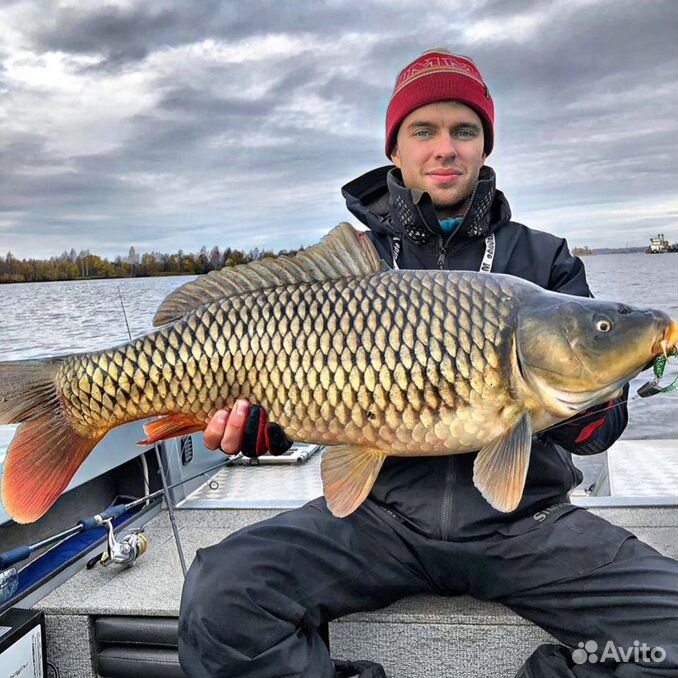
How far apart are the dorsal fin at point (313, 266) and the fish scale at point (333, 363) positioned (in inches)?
1.9

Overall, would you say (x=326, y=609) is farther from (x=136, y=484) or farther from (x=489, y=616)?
(x=136, y=484)

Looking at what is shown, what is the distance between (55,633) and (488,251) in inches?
54.2

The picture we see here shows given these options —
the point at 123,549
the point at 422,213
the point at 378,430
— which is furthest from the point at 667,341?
the point at 123,549

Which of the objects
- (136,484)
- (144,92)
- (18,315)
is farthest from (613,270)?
(136,484)

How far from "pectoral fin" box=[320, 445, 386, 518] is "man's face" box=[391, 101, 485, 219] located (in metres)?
0.74

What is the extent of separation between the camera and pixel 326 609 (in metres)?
1.48

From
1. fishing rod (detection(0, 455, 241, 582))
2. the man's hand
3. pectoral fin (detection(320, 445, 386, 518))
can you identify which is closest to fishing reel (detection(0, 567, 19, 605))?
fishing rod (detection(0, 455, 241, 582))

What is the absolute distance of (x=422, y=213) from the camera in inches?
66.9

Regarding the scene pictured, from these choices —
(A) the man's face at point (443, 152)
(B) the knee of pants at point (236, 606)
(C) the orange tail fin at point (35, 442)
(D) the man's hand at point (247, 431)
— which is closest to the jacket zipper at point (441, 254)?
(A) the man's face at point (443, 152)

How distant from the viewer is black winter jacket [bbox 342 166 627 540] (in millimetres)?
1497

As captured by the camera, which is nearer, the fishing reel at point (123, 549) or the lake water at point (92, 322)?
the fishing reel at point (123, 549)

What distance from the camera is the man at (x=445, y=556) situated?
135 centimetres

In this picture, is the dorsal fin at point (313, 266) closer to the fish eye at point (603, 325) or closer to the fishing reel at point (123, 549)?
the fish eye at point (603, 325)

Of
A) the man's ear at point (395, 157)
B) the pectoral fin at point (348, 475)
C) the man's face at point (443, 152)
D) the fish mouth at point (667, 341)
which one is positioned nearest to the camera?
the fish mouth at point (667, 341)
